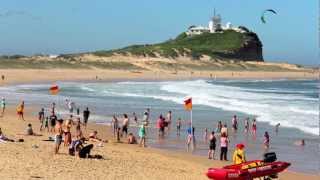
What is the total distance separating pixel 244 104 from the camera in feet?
145

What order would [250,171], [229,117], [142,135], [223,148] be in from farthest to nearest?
[229,117] → [142,135] → [223,148] → [250,171]

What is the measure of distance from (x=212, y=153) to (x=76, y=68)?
80650 millimetres

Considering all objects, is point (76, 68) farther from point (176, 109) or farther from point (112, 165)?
point (112, 165)

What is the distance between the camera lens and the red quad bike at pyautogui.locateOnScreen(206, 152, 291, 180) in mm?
14852

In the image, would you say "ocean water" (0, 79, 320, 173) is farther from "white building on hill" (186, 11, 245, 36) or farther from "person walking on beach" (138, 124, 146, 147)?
"white building on hill" (186, 11, 245, 36)

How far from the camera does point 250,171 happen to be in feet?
49.0

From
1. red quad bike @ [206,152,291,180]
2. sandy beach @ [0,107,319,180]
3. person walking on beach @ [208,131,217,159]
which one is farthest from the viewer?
person walking on beach @ [208,131,217,159]

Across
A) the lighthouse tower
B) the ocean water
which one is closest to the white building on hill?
the lighthouse tower

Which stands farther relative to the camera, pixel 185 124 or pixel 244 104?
pixel 244 104

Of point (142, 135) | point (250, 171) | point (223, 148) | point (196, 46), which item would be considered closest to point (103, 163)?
point (250, 171)

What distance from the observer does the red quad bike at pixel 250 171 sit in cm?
1485

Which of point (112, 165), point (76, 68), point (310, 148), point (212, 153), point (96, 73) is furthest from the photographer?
point (76, 68)

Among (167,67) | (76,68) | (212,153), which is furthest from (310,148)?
(167,67)

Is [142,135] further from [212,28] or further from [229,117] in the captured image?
[212,28]
